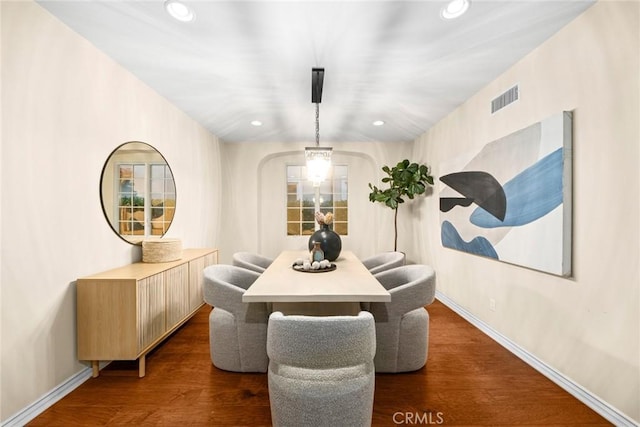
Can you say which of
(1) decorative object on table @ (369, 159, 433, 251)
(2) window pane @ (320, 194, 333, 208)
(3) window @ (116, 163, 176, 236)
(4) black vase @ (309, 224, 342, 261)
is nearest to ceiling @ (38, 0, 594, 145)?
(3) window @ (116, 163, 176, 236)

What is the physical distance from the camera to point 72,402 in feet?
6.82

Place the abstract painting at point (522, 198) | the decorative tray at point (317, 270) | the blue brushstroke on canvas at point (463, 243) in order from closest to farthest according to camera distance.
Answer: the abstract painting at point (522, 198)
the decorative tray at point (317, 270)
the blue brushstroke on canvas at point (463, 243)

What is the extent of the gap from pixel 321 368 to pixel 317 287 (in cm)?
54

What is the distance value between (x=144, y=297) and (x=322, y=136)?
12.9ft

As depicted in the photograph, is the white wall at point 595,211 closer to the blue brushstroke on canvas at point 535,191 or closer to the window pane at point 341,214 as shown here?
the blue brushstroke on canvas at point 535,191

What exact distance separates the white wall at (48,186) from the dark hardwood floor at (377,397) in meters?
0.36

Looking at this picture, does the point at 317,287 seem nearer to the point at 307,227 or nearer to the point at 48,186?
the point at 48,186

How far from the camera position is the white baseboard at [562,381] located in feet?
6.10

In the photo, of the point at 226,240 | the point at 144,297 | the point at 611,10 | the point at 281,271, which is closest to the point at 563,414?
the point at 281,271

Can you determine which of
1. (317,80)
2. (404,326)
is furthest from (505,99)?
(404,326)

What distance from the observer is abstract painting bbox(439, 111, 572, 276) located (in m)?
2.22

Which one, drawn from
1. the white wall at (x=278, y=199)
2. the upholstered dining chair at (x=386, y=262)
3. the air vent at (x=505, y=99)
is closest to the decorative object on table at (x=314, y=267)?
the upholstered dining chair at (x=386, y=262)

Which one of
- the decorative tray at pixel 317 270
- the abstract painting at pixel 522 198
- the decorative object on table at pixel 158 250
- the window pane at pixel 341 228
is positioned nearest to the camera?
the abstract painting at pixel 522 198

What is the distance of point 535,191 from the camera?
8.11 feet
